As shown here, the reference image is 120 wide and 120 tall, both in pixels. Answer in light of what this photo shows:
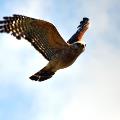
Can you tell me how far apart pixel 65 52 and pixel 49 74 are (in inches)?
31.0

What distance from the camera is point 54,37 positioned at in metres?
21.2

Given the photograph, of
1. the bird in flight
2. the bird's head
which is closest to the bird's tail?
the bird in flight

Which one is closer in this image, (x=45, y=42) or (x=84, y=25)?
(x=45, y=42)

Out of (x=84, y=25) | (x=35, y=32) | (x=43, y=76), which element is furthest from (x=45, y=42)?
(x=84, y=25)

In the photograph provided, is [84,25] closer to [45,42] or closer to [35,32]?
[45,42]

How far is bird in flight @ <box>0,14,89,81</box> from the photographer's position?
20.9m

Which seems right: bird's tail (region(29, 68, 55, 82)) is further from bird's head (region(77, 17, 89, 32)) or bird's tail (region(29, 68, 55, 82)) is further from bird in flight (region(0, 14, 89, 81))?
bird's head (region(77, 17, 89, 32))

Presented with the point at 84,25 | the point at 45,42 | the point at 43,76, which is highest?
the point at 84,25

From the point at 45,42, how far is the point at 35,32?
0.55m

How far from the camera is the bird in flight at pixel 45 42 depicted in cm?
2091

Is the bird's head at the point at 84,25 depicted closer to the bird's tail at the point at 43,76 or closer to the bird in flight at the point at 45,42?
the bird in flight at the point at 45,42

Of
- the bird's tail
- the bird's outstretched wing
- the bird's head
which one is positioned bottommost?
the bird's tail

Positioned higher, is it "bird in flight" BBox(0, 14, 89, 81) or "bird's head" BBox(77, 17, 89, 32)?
"bird's head" BBox(77, 17, 89, 32)

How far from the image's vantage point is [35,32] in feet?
69.7
